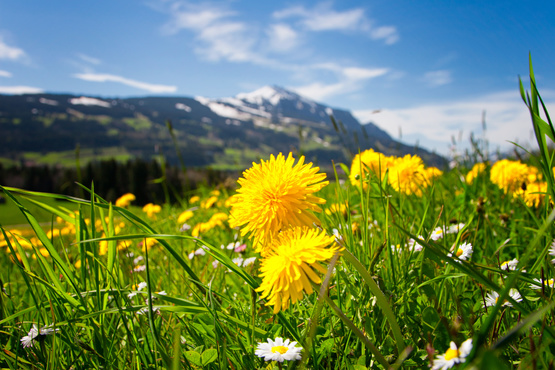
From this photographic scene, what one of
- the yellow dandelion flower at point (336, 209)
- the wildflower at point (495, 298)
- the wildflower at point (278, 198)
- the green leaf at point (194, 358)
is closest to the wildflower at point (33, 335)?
the green leaf at point (194, 358)

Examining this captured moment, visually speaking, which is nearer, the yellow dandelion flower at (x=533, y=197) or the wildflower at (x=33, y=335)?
the wildflower at (x=33, y=335)

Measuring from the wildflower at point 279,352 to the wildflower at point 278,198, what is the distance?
0.36 meters

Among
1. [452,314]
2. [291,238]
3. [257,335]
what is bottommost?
[257,335]

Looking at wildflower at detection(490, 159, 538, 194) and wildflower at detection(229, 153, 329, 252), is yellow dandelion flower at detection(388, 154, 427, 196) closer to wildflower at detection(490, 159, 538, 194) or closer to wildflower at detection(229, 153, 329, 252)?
wildflower at detection(490, 159, 538, 194)

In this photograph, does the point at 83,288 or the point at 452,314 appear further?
the point at 83,288

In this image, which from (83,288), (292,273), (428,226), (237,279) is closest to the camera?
(292,273)

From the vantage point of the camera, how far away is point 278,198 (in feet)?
4.40

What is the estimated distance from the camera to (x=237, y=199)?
4.99ft

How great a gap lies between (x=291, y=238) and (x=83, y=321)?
118 centimetres

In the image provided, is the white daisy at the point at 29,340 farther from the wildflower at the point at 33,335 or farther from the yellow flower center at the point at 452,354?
the yellow flower center at the point at 452,354

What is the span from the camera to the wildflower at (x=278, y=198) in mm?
1331

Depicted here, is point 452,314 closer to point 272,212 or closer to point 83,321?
point 272,212

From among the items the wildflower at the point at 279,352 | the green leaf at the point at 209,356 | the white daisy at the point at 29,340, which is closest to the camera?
the wildflower at the point at 279,352

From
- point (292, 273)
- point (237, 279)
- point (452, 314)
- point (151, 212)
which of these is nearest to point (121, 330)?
point (237, 279)
